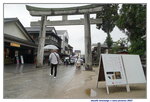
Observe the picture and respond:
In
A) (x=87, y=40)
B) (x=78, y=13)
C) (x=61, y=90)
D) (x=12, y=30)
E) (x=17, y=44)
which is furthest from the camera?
(x=12, y=30)

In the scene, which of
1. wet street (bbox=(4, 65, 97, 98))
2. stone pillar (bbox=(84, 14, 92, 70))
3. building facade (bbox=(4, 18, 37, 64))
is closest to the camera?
wet street (bbox=(4, 65, 97, 98))

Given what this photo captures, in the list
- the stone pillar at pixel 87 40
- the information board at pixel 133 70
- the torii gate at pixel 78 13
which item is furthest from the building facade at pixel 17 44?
the information board at pixel 133 70

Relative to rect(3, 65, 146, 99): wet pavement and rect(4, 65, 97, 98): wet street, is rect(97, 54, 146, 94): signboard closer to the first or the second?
rect(3, 65, 146, 99): wet pavement

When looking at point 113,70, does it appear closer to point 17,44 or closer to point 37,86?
point 37,86

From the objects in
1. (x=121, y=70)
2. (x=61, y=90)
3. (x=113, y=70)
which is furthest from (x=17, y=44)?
(x=121, y=70)

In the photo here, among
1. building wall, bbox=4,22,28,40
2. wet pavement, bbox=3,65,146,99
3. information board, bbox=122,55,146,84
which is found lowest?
wet pavement, bbox=3,65,146,99

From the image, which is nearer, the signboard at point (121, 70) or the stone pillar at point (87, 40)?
the signboard at point (121, 70)

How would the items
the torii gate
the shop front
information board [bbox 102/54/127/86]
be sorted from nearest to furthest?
1. information board [bbox 102/54/127/86]
2. the torii gate
3. the shop front

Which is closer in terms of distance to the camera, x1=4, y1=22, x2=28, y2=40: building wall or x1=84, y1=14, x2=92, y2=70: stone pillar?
x1=84, y1=14, x2=92, y2=70: stone pillar

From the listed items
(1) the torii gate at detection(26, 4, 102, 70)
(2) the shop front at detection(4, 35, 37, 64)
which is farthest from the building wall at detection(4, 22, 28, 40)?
(1) the torii gate at detection(26, 4, 102, 70)

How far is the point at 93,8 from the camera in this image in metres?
11.1

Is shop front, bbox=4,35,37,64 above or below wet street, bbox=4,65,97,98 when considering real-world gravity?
above

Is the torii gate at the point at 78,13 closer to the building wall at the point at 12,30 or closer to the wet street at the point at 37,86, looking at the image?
the building wall at the point at 12,30

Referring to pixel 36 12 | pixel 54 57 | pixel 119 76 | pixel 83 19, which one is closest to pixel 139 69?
pixel 119 76
